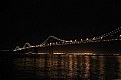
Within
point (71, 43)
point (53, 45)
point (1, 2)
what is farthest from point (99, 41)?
point (1, 2)

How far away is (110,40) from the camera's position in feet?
213

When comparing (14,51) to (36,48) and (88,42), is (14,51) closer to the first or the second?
(36,48)

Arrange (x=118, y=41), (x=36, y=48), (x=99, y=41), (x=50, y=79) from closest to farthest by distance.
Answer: (x=50, y=79) → (x=118, y=41) → (x=99, y=41) → (x=36, y=48)

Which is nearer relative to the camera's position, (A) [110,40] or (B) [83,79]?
(B) [83,79]

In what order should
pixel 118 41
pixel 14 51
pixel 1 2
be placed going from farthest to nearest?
pixel 14 51
pixel 118 41
pixel 1 2

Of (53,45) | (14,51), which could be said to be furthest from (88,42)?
(14,51)

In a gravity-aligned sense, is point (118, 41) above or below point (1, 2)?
above

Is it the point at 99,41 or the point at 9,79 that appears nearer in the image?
the point at 9,79

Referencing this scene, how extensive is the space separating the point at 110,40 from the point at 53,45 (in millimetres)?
27388

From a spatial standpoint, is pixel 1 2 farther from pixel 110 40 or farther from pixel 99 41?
pixel 99 41

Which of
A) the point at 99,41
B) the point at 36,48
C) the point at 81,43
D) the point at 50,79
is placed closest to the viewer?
the point at 50,79

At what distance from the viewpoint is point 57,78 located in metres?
21.6

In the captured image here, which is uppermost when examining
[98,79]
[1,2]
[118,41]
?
[118,41]

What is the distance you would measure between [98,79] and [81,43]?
5618 centimetres
